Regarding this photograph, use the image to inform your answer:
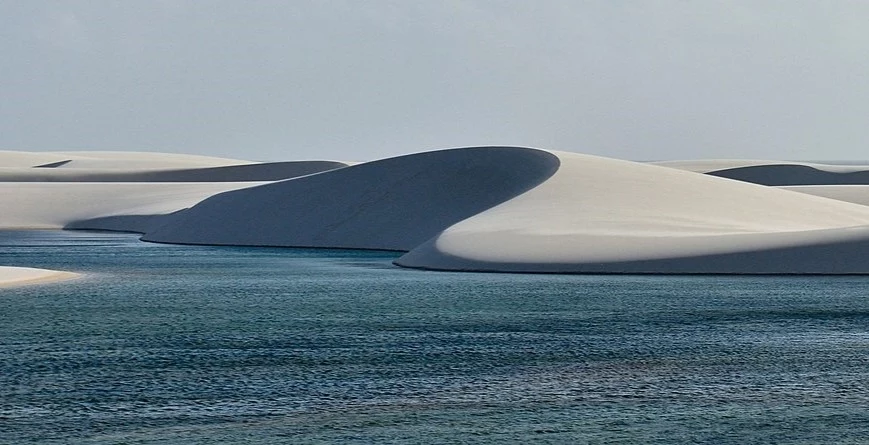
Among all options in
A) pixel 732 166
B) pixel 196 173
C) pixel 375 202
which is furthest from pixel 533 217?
pixel 732 166

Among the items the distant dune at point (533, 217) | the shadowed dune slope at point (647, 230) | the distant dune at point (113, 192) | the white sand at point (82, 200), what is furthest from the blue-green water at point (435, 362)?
the white sand at point (82, 200)

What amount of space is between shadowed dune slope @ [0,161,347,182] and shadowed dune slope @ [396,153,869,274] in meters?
69.5

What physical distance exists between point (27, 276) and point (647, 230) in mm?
23445

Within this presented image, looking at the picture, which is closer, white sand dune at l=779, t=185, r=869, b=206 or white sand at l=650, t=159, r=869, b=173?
white sand dune at l=779, t=185, r=869, b=206

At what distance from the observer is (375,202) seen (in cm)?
7412

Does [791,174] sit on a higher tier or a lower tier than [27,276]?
higher

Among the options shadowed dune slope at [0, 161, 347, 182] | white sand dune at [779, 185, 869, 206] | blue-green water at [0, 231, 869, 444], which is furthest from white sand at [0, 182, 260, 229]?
blue-green water at [0, 231, 869, 444]

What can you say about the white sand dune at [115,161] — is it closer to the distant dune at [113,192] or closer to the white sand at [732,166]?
the distant dune at [113,192]

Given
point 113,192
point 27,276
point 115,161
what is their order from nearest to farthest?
1. point 27,276
2. point 113,192
3. point 115,161

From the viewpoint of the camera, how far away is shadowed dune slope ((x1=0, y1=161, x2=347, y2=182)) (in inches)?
5448

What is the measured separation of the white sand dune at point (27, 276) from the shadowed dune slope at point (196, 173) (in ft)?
298

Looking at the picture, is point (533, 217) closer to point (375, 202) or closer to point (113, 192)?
point (375, 202)

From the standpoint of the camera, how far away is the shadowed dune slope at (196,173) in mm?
138375

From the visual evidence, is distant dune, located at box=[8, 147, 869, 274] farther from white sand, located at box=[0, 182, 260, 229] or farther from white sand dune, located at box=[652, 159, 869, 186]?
white sand dune, located at box=[652, 159, 869, 186]
